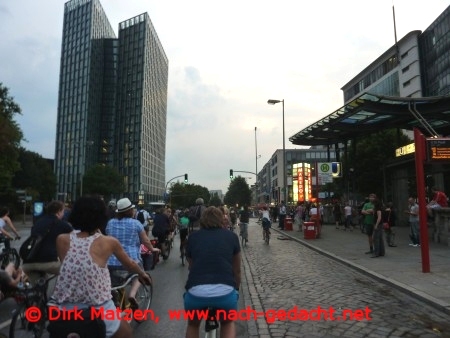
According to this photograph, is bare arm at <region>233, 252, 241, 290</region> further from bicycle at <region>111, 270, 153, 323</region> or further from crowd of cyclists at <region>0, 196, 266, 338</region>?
bicycle at <region>111, 270, 153, 323</region>

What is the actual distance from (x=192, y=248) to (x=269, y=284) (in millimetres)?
5761

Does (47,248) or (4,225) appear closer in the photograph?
(47,248)

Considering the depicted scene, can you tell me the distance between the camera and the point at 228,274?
11.3 feet

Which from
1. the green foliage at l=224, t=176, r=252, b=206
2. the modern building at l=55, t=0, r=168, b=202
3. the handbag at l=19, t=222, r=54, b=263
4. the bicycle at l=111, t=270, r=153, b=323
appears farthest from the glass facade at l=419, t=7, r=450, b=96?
the modern building at l=55, t=0, r=168, b=202

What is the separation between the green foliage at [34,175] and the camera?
5853 cm

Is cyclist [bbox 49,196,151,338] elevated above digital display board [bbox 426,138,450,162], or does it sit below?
below

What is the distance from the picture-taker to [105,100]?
117250mm

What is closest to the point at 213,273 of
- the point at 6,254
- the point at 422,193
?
the point at 6,254

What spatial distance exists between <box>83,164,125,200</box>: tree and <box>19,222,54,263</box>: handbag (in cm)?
6931

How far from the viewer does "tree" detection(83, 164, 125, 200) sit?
73250mm

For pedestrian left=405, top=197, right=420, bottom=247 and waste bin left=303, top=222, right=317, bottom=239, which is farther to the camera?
waste bin left=303, top=222, right=317, bottom=239

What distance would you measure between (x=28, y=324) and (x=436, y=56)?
6324cm

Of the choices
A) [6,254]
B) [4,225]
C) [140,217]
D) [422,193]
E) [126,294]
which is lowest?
[126,294]

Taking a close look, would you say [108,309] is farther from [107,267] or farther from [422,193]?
[422,193]
